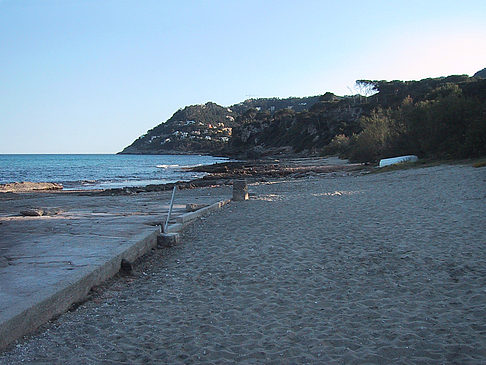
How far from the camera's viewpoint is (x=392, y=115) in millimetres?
47312

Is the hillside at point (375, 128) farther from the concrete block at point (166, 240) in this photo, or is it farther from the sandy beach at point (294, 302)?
the concrete block at point (166, 240)

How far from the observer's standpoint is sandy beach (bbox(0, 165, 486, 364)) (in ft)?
13.4

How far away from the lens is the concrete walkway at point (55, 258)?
457cm

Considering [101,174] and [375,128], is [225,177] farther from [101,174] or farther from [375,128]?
[101,174]

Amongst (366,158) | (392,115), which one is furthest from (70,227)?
(392,115)

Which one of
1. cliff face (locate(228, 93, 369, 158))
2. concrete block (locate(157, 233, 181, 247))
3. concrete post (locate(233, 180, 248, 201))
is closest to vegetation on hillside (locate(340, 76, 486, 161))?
concrete post (locate(233, 180, 248, 201))

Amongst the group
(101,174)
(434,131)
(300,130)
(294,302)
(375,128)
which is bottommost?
(294,302)

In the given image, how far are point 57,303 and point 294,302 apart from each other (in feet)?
8.90

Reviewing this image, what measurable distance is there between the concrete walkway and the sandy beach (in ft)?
0.62

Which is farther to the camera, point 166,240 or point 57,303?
point 166,240

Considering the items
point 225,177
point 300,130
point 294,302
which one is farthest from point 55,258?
point 300,130

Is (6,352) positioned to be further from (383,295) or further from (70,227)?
(70,227)

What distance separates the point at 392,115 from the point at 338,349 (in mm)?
46431

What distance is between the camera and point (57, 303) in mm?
4984
